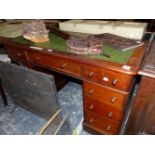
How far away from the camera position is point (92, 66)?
96cm

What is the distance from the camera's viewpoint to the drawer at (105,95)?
38.5 inches

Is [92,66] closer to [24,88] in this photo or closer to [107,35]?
[107,35]

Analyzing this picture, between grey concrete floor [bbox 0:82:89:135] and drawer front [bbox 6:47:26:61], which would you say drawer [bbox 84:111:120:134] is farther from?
drawer front [bbox 6:47:26:61]

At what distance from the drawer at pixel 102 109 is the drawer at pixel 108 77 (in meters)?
0.22

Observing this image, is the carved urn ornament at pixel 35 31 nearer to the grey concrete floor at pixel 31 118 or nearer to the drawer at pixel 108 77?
the drawer at pixel 108 77

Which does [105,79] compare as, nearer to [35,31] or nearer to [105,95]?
[105,95]

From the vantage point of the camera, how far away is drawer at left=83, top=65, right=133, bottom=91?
34.6 inches

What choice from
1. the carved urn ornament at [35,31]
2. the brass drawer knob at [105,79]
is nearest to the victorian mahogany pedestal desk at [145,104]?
the brass drawer knob at [105,79]

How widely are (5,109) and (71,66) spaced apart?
121 cm

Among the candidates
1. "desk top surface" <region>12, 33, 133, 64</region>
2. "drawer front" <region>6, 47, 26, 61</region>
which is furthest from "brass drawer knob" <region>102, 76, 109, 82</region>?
"drawer front" <region>6, 47, 26, 61</region>

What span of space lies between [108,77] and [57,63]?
438 millimetres

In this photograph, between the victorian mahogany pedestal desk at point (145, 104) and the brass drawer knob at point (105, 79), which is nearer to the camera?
the victorian mahogany pedestal desk at point (145, 104)

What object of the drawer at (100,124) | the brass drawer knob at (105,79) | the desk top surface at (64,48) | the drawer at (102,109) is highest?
the desk top surface at (64,48)

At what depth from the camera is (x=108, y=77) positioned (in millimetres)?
940
